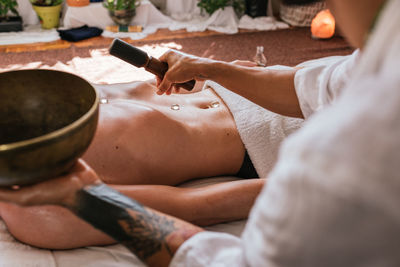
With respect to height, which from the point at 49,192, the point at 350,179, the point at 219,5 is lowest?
the point at 219,5

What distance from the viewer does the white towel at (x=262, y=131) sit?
4.24ft

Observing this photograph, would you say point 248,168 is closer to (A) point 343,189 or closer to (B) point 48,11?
(A) point 343,189

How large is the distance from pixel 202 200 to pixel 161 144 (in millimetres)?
277

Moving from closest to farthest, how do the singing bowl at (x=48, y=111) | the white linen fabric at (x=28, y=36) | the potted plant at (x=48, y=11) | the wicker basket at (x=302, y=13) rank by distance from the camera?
the singing bowl at (x=48, y=111), the white linen fabric at (x=28, y=36), the potted plant at (x=48, y=11), the wicker basket at (x=302, y=13)

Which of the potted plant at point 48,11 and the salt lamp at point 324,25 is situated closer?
the salt lamp at point 324,25

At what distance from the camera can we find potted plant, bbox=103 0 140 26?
347 centimetres

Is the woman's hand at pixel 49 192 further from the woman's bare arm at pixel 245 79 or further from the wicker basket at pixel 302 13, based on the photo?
the wicker basket at pixel 302 13

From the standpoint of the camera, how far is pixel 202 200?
1.08m

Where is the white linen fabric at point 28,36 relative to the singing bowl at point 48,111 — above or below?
below

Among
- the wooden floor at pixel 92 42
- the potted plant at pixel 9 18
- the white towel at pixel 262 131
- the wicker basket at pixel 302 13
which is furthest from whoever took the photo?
the wicker basket at pixel 302 13

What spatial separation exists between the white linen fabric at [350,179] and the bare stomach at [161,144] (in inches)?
31.2

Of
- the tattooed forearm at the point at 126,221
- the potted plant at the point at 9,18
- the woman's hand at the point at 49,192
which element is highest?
the woman's hand at the point at 49,192

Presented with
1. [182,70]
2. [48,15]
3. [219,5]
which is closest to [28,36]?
[48,15]

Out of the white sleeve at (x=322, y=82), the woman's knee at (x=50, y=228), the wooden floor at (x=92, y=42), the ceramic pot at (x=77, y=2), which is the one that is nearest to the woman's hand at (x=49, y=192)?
the woman's knee at (x=50, y=228)
